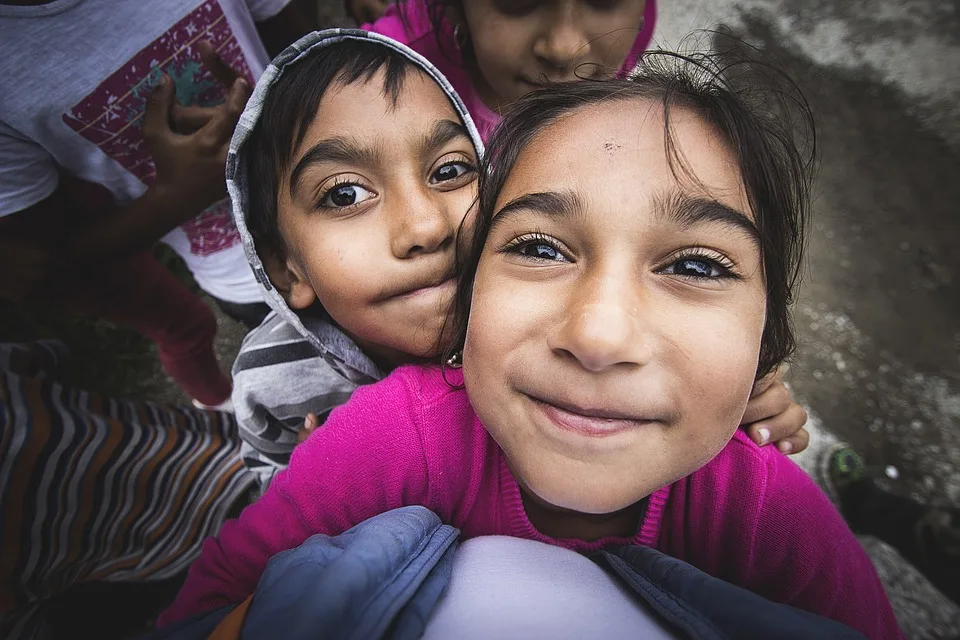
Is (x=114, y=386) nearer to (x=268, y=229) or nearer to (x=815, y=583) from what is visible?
(x=268, y=229)

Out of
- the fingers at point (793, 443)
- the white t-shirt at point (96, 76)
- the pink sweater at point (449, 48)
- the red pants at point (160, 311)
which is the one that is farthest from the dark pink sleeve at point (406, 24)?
the fingers at point (793, 443)

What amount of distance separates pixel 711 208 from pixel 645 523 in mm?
500

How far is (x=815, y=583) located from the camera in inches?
29.2

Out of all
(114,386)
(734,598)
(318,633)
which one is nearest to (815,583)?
(734,598)

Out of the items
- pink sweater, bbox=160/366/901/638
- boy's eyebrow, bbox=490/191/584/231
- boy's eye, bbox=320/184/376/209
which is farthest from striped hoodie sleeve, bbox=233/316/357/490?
boy's eyebrow, bbox=490/191/584/231

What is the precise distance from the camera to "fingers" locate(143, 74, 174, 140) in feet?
3.29

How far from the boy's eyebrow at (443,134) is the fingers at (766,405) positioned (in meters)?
0.72

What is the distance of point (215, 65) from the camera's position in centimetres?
104

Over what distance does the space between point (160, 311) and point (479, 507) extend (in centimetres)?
119

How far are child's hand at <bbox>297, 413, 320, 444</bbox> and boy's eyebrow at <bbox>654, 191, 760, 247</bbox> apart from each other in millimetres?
838

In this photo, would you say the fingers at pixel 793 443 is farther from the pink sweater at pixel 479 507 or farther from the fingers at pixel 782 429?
the pink sweater at pixel 479 507

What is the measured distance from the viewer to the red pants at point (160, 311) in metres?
1.31

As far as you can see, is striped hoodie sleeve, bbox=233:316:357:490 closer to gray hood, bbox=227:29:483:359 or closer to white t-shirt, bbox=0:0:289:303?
gray hood, bbox=227:29:483:359

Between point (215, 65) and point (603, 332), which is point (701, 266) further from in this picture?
point (215, 65)
